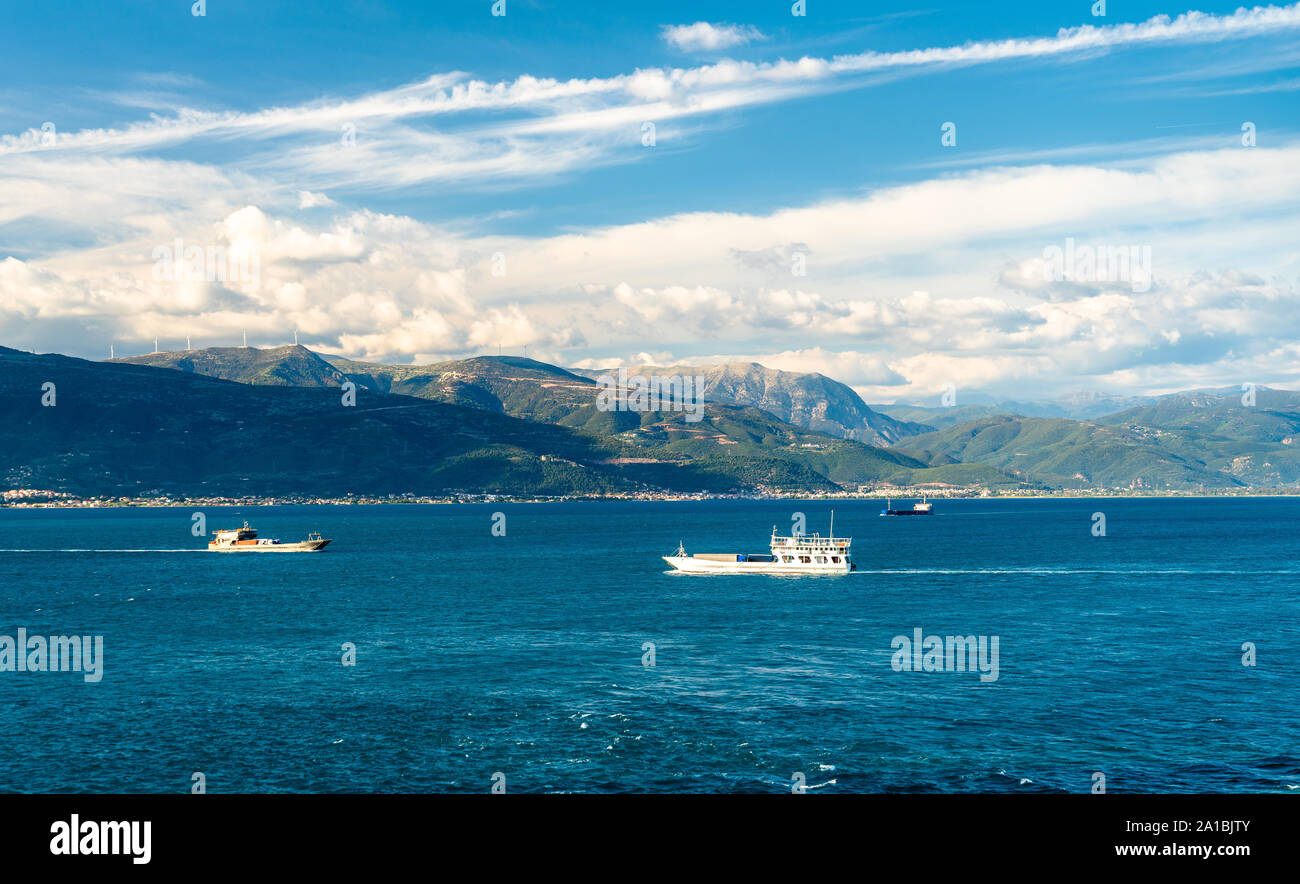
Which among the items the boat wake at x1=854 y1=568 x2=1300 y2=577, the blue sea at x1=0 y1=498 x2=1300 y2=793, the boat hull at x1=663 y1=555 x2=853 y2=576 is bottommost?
the boat wake at x1=854 y1=568 x2=1300 y2=577

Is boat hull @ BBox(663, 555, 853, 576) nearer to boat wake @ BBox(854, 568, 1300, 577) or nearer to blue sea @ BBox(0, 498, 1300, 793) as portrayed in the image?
boat wake @ BBox(854, 568, 1300, 577)

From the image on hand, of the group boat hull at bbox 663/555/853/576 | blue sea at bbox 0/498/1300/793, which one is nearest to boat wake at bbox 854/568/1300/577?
boat hull at bbox 663/555/853/576

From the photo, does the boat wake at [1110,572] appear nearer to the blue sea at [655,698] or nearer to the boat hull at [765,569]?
the boat hull at [765,569]

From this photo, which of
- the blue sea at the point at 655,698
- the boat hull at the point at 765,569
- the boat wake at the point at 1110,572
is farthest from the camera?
the boat hull at the point at 765,569

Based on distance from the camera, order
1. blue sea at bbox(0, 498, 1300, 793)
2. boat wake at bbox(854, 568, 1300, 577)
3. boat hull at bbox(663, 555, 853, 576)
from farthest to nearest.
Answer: boat hull at bbox(663, 555, 853, 576)
boat wake at bbox(854, 568, 1300, 577)
blue sea at bbox(0, 498, 1300, 793)

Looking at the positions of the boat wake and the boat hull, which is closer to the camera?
the boat wake

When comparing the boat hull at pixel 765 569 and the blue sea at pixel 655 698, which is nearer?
the blue sea at pixel 655 698

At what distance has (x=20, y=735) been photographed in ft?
229

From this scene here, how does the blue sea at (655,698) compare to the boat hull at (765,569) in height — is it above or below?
above

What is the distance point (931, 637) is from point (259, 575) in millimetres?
144779

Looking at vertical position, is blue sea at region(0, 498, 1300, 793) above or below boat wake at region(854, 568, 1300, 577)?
above

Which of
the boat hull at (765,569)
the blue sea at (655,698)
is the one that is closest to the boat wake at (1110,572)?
the boat hull at (765,569)

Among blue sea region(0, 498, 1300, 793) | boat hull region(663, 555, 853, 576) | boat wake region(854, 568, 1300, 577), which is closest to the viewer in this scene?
blue sea region(0, 498, 1300, 793)
